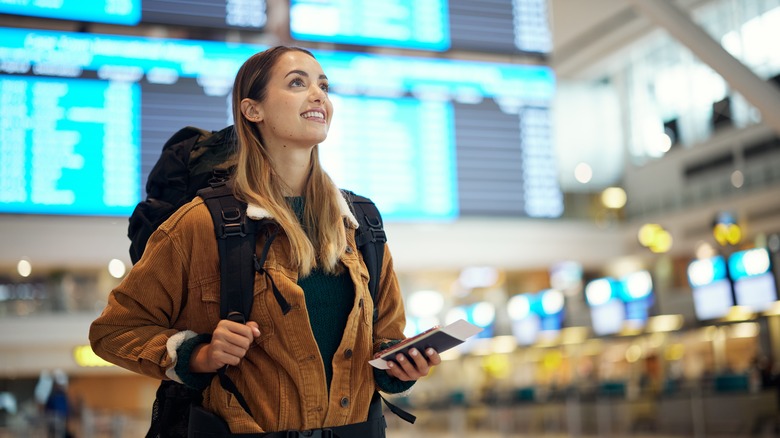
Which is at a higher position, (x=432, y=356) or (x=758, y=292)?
(x=758, y=292)

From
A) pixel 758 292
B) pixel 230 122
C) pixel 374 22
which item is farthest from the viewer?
pixel 758 292

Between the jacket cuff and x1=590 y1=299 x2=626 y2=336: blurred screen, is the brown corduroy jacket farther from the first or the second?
x1=590 y1=299 x2=626 y2=336: blurred screen

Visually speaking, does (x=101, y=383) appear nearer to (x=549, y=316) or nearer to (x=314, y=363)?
(x=549, y=316)

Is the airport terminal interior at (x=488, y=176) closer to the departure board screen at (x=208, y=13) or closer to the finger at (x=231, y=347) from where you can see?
the departure board screen at (x=208, y=13)

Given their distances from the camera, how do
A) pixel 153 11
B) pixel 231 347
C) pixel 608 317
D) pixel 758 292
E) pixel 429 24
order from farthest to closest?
pixel 608 317
pixel 758 292
pixel 429 24
pixel 153 11
pixel 231 347

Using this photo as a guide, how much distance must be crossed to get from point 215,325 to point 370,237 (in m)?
0.46

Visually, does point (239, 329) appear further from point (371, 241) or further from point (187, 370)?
point (371, 241)

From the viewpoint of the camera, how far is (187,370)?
1914 mm

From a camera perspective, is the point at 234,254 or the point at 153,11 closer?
the point at 234,254

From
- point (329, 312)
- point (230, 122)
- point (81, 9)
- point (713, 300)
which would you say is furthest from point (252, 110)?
point (713, 300)

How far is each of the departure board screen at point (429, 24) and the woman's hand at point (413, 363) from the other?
17.5 ft

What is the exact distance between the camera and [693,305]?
53.0 feet

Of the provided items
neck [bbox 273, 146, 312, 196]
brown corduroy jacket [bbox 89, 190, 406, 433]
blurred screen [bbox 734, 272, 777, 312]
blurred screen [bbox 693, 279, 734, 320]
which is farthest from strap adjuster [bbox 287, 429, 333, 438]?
blurred screen [bbox 693, 279, 734, 320]

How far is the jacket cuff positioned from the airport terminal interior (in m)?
5.11
